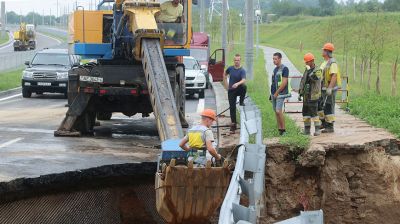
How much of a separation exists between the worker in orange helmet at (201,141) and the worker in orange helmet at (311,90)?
4433 mm

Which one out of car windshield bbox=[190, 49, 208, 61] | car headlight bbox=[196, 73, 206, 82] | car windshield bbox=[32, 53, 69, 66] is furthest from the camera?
car windshield bbox=[190, 49, 208, 61]

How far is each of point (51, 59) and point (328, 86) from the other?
17.5m

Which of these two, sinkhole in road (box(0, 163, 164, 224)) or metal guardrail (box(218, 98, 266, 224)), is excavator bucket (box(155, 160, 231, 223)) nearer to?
metal guardrail (box(218, 98, 266, 224))

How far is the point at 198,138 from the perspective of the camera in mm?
9812

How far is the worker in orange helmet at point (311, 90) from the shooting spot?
1384 cm

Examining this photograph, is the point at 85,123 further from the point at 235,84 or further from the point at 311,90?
the point at 311,90

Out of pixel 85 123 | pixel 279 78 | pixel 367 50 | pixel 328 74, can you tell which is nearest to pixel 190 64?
pixel 367 50

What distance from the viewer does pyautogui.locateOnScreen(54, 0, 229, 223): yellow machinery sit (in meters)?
14.0

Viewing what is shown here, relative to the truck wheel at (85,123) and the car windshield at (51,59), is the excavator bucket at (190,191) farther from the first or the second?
the car windshield at (51,59)

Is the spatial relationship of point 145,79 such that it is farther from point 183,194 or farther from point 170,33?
point 183,194

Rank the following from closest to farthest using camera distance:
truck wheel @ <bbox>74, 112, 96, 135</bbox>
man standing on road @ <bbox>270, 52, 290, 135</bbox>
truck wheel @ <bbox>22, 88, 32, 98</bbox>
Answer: man standing on road @ <bbox>270, 52, 290, 135</bbox>, truck wheel @ <bbox>74, 112, 96, 135</bbox>, truck wheel @ <bbox>22, 88, 32, 98</bbox>

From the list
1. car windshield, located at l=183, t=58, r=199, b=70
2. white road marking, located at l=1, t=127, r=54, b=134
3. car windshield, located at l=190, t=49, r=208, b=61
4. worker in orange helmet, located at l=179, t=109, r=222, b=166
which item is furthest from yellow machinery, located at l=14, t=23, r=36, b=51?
worker in orange helmet, located at l=179, t=109, r=222, b=166

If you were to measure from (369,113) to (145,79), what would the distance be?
5518mm

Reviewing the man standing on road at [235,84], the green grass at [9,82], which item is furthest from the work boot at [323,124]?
the green grass at [9,82]
